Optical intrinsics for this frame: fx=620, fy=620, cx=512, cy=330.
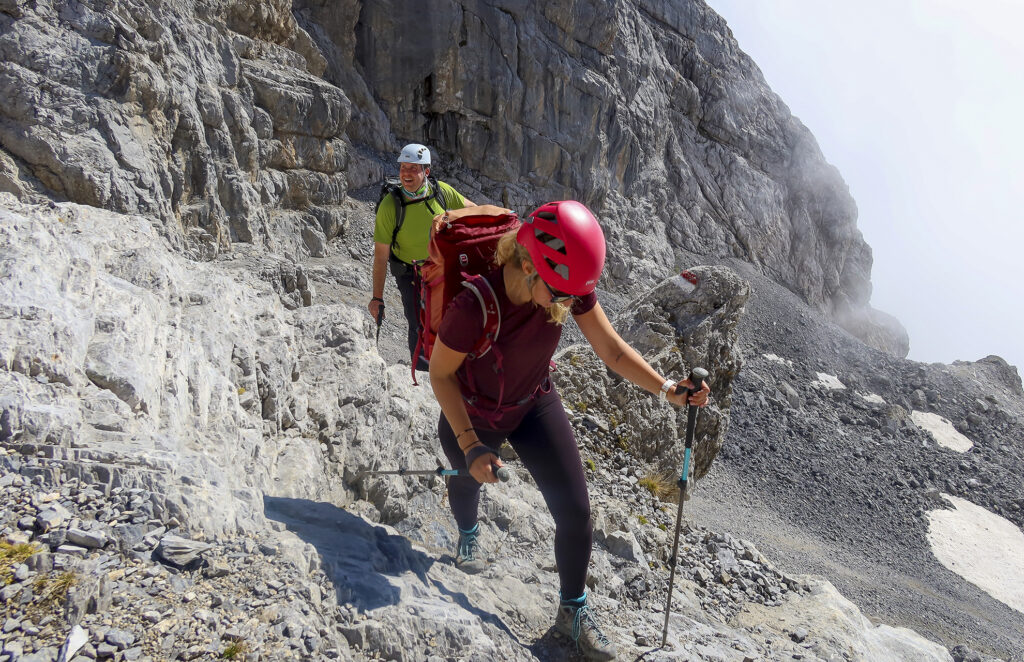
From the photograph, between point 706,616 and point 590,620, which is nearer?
point 590,620

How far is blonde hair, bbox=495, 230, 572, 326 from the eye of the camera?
11.3ft

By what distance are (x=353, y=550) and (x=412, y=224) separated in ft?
11.6

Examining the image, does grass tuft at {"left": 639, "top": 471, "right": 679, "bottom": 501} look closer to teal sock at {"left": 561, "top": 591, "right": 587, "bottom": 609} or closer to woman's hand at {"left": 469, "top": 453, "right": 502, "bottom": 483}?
teal sock at {"left": 561, "top": 591, "right": 587, "bottom": 609}

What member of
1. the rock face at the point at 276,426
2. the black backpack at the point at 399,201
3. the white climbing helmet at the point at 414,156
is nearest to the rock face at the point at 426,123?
the rock face at the point at 276,426

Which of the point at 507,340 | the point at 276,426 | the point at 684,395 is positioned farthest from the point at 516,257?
the point at 276,426

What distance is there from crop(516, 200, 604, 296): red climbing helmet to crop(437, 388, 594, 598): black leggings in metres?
0.95

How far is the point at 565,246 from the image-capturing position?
3.22 meters

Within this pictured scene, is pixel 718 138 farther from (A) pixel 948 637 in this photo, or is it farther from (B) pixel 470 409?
(B) pixel 470 409

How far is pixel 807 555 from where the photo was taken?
19188mm

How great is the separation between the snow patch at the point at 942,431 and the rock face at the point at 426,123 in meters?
18.7

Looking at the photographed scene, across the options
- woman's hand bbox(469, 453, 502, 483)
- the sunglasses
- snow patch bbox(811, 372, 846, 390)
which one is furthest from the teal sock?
snow patch bbox(811, 372, 846, 390)

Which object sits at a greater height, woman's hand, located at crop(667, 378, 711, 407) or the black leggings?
woman's hand, located at crop(667, 378, 711, 407)

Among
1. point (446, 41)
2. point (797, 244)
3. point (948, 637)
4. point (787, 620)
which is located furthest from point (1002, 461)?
point (446, 41)

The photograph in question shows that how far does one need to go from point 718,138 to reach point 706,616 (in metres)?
58.7
